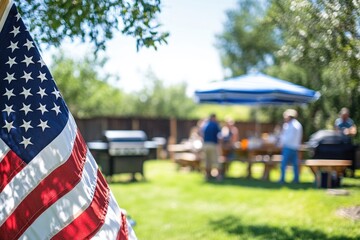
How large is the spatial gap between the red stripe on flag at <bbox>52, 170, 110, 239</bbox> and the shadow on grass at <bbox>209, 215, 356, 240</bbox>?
8.63 ft

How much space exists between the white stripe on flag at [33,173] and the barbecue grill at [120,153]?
852 cm

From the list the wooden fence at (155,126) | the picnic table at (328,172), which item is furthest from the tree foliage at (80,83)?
the picnic table at (328,172)

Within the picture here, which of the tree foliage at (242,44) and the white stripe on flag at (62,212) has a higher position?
the tree foliage at (242,44)

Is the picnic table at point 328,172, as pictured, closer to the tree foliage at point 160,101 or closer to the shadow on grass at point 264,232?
the shadow on grass at point 264,232

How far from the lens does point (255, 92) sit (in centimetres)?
1303

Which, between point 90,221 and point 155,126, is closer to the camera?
point 90,221

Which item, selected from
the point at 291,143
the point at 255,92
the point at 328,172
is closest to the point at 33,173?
the point at 328,172

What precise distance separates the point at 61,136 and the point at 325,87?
30.1ft

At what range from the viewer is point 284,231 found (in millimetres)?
7051

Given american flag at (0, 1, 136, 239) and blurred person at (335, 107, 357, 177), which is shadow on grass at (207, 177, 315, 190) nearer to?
blurred person at (335, 107, 357, 177)

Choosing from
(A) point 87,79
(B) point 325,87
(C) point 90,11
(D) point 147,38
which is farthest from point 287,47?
(A) point 87,79

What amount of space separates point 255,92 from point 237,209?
4.92 meters

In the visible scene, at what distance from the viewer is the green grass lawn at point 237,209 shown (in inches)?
275

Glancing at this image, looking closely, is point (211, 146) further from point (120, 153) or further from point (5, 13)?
point (5, 13)
